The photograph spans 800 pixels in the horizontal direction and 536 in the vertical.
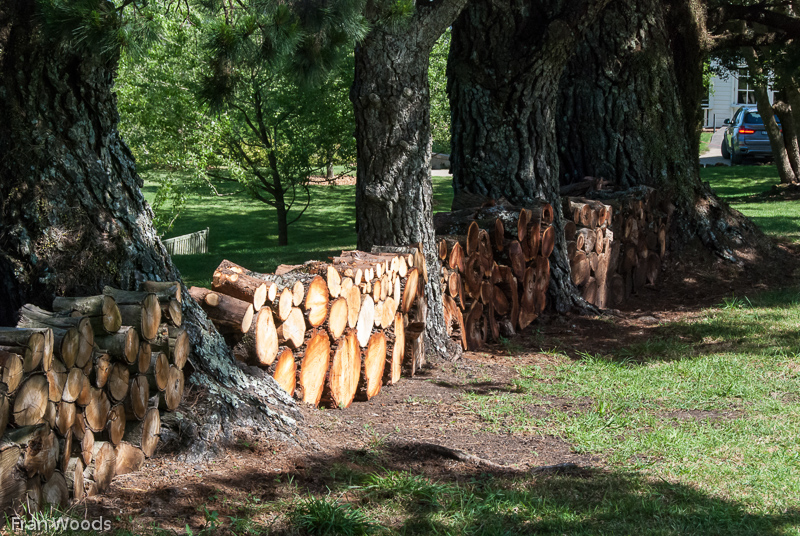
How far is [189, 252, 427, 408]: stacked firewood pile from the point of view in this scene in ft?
13.9

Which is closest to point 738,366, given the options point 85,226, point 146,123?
point 85,226

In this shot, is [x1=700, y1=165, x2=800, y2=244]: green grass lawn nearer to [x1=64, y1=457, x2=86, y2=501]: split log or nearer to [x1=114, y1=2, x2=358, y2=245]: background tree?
[x1=114, y1=2, x2=358, y2=245]: background tree

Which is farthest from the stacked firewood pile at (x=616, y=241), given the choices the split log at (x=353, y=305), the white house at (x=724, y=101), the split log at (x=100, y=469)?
the white house at (x=724, y=101)

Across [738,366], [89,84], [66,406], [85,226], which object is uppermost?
[89,84]

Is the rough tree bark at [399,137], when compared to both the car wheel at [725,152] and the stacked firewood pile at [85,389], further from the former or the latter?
the car wheel at [725,152]

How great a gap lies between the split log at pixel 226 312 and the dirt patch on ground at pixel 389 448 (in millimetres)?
656

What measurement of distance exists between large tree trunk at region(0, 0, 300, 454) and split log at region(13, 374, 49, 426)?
85 cm

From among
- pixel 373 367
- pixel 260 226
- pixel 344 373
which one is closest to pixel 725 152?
pixel 260 226

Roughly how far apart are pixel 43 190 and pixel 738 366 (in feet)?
16.5

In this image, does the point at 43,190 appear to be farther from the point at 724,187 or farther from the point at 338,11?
the point at 724,187

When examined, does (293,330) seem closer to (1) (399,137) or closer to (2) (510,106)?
(1) (399,137)

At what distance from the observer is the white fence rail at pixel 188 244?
1803cm

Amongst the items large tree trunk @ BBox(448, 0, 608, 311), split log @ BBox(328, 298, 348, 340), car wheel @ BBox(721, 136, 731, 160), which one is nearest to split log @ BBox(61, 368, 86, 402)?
split log @ BBox(328, 298, 348, 340)

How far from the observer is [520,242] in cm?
698
